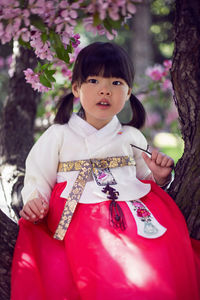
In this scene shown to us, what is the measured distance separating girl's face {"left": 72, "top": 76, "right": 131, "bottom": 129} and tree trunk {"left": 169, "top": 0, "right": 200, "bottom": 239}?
0.27 meters

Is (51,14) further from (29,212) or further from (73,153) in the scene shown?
(29,212)

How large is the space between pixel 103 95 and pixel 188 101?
406 millimetres

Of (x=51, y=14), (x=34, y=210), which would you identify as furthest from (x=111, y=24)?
(x=34, y=210)

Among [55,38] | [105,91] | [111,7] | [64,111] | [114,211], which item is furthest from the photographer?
[64,111]

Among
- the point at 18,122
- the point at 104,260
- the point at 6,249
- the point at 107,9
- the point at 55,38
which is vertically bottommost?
the point at 6,249

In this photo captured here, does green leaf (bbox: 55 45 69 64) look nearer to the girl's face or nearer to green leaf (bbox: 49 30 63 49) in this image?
green leaf (bbox: 49 30 63 49)

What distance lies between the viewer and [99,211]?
5.36 ft

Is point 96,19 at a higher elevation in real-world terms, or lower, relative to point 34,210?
higher

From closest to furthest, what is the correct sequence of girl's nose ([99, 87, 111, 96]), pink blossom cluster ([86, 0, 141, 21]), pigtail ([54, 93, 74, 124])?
pink blossom cluster ([86, 0, 141, 21]) < girl's nose ([99, 87, 111, 96]) < pigtail ([54, 93, 74, 124])

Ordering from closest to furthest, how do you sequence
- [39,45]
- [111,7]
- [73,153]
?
[111,7] < [39,45] < [73,153]

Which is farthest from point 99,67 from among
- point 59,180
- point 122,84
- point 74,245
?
point 74,245

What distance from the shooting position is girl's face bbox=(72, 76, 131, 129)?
5.73ft

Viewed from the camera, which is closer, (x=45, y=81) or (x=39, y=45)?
(x=39, y=45)

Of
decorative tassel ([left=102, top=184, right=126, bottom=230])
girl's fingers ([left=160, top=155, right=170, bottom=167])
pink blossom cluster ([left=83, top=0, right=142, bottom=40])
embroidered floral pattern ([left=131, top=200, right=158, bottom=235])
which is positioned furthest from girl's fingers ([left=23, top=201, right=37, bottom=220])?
pink blossom cluster ([left=83, top=0, right=142, bottom=40])
